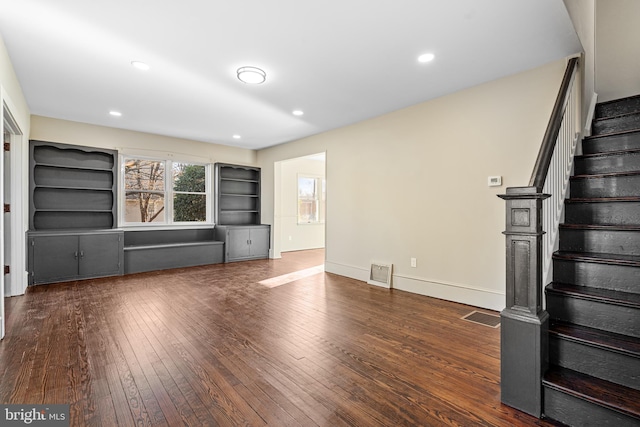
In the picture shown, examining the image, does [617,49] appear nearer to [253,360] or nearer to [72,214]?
[253,360]

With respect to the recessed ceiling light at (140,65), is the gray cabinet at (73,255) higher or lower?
lower

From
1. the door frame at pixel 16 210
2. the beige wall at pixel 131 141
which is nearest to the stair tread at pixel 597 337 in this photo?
the door frame at pixel 16 210

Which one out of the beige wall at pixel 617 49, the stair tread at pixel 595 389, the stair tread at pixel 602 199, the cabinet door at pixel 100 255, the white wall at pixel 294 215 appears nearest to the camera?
the stair tread at pixel 595 389

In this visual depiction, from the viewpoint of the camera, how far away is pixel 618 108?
3.23 m

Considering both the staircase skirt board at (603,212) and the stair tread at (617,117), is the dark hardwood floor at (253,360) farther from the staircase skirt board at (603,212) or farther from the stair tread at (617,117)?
the stair tread at (617,117)

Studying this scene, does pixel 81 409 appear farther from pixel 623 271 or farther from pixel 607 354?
pixel 623 271

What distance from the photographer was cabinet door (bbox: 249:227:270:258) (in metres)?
6.96

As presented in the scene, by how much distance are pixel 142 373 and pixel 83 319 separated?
62.1 inches

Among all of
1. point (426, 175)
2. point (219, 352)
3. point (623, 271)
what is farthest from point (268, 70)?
point (623, 271)

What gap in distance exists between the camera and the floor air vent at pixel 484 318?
120 inches

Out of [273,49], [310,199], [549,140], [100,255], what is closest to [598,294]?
[549,140]

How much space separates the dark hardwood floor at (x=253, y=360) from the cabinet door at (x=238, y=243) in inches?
102

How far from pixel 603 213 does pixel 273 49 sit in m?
2.99

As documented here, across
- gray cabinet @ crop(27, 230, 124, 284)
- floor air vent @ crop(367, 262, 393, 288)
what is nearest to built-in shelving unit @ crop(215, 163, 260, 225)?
gray cabinet @ crop(27, 230, 124, 284)
